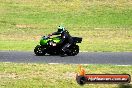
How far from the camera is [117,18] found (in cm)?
4791

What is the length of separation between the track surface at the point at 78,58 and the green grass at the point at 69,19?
11.0 meters

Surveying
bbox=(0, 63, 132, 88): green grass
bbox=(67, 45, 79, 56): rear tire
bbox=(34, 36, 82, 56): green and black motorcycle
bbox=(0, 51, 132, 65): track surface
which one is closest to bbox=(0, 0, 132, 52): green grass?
bbox=(0, 51, 132, 65): track surface

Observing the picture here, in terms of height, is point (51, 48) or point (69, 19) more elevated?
point (51, 48)

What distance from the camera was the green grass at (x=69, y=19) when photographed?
38044 mm

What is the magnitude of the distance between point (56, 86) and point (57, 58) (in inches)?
259

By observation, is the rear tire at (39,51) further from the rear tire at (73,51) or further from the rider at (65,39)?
the rear tire at (73,51)

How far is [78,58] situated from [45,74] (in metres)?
5.26

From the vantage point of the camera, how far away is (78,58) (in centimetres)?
2195

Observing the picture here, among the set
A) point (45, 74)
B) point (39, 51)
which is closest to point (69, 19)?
point (39, 51)

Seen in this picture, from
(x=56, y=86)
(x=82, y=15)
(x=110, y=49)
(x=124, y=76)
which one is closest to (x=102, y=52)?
(x=110, y=49)

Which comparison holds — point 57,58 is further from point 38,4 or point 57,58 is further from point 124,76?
point 38,4

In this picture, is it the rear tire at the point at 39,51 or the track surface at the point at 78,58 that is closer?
the track surface at the point at 78,58

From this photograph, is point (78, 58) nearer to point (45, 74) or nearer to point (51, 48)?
point (51, 48)

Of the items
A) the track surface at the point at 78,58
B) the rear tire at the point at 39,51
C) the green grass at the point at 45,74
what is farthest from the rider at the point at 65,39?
the green grass at the point at 45,74
